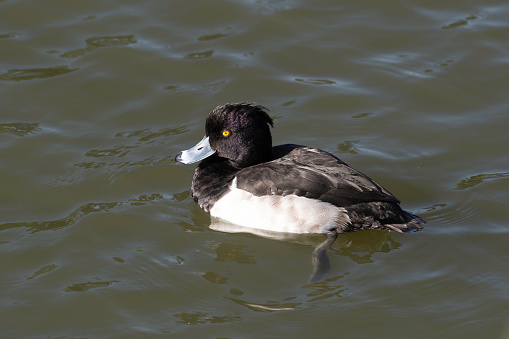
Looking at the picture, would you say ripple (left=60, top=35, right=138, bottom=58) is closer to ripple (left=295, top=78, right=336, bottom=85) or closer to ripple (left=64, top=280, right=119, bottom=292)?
ripple (left=295, top=78, right=336, bottom=85)

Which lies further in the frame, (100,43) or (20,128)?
(100,43)

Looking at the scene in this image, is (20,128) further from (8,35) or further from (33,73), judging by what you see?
(8,35)

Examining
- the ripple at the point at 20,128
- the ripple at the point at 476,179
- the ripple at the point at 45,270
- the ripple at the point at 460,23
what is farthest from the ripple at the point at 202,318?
the ripple at the point at 460,23

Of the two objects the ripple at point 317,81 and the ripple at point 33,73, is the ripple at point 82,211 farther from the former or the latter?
the ripple at point 33,73

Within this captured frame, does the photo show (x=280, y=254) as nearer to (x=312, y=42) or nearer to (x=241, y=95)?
(x=241, y=95)

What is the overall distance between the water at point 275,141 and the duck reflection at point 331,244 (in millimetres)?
21

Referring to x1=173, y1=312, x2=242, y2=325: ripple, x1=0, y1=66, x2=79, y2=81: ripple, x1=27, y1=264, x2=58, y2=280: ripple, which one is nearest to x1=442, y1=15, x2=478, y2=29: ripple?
x1=0, y1=66, x2=79, y2=81: ripple

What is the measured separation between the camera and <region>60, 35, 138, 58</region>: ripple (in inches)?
364

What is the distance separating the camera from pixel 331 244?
6.35 m

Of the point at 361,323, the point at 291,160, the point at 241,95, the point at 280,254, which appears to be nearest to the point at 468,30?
the point at 241,95

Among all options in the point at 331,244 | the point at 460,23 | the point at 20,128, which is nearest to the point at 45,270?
the point at 331,244

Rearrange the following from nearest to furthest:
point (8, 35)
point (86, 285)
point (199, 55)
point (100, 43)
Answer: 1. point (86, 285)
2. point (199, 55)
3. point (100, 43)
4. point (8, 35)

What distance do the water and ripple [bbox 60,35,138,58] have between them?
0.02m

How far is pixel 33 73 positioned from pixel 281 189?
3.95 metres
